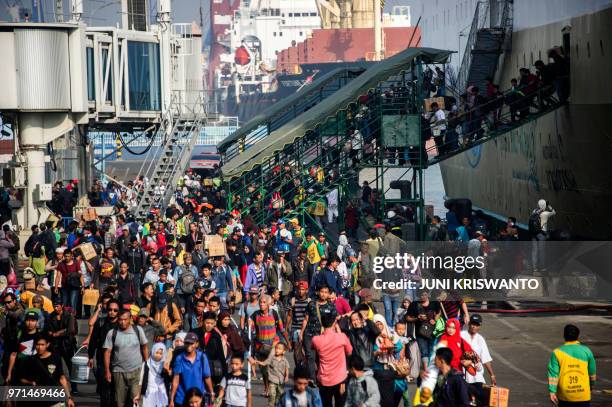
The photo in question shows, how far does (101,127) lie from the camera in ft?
131

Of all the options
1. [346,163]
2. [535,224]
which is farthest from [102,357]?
[346,163]

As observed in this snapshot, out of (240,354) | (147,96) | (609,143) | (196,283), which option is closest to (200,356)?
(240,354)

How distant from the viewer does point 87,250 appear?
68.1 feet

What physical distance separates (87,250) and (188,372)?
30.6 feet

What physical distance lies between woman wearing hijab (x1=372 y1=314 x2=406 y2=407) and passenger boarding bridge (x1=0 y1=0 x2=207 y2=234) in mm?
20015

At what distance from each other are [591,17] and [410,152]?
24.0 feet

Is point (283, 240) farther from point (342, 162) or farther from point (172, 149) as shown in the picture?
point (172, 149)

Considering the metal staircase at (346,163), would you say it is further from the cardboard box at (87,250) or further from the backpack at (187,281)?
the backpack at (187,281)

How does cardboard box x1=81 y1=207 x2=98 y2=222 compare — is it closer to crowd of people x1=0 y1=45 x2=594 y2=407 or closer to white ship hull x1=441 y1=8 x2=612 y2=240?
crowd of people x1=0 y1=45 x2=594 y2=407

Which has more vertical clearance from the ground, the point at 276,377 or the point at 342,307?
the point at 342,307

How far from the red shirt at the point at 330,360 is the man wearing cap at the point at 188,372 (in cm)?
116

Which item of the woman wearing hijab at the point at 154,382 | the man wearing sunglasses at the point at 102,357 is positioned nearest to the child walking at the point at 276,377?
the woman wearing hijab at the point at 154,382

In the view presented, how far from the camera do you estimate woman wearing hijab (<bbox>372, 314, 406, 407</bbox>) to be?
1162cm

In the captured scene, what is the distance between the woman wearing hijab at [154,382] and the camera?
1205 cm
